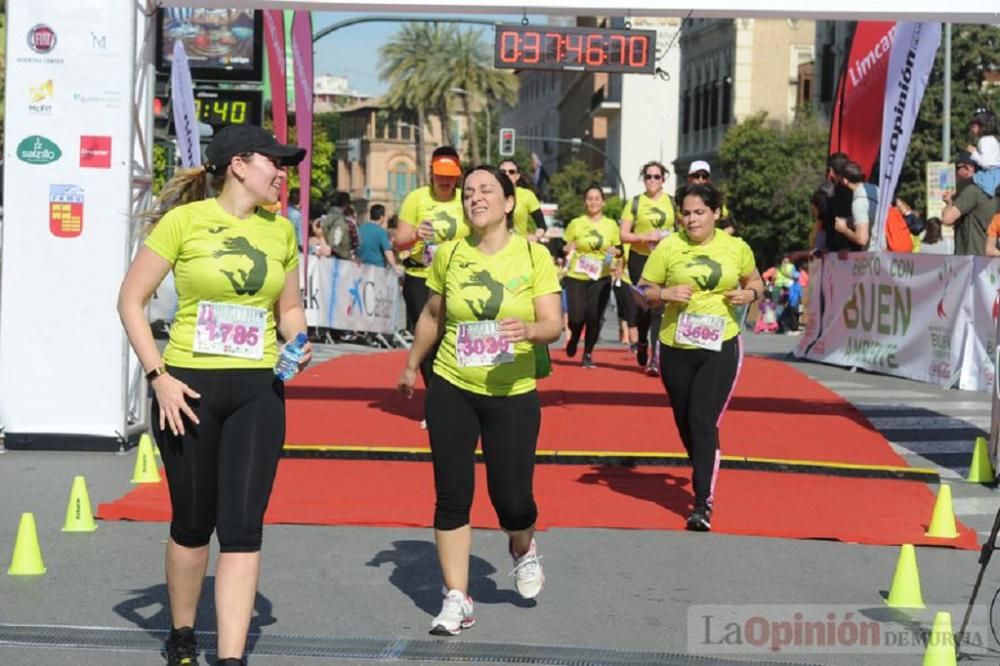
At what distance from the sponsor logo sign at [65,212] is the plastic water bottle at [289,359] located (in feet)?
19.7

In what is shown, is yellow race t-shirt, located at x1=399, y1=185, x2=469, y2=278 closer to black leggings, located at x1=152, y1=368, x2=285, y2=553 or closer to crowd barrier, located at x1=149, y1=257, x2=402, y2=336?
black leggings, located at x1=152, y1=368, x2=285, y2=553

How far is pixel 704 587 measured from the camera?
303 inches

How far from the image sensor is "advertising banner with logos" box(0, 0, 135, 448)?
37.3ft

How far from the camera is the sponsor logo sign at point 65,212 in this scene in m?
11.5

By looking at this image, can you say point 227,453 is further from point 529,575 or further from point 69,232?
point 69,232

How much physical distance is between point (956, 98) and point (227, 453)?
48.8 m

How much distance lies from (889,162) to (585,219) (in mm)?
3107

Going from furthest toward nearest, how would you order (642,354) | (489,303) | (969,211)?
(642,354)
(969,211)
(489,303)

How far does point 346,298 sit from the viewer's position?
24562 millimetres

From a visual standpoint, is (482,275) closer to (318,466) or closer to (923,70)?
(318,466)

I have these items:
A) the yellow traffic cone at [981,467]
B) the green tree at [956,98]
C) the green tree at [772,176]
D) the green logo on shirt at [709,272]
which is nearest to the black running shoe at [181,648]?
the green logo on shirt at [709,272]

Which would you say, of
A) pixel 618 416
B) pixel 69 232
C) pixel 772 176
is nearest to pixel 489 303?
pixel 69 232

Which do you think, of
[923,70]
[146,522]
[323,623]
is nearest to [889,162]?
[923,70]

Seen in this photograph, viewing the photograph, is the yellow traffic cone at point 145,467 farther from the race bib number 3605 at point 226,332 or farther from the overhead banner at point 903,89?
the overhead banner at point 903,89
